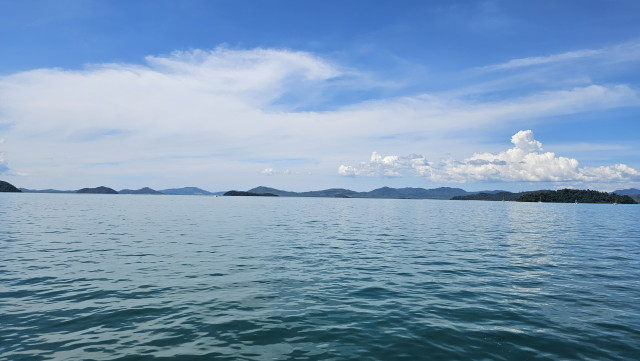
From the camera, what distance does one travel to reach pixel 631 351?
563 inches

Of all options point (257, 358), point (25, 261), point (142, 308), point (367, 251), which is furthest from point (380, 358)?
point (25, 261)

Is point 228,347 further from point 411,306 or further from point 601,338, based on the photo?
point 601,338

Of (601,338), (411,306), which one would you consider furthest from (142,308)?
(601,338)

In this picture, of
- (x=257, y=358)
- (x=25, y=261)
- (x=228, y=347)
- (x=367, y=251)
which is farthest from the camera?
(x=367, y=251)

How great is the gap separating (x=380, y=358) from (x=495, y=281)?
1668cm

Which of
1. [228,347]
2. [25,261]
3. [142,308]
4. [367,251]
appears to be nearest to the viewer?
[228,347]

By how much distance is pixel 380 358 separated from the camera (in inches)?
526

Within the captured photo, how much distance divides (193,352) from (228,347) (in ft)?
4.49

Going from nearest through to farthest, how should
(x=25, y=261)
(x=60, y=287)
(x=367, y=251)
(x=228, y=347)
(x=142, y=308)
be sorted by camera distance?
(x=228, y=347)
(x=142, y=308)
(x=60, y=287)
(x=25, y=261)
(x=367, y=251)

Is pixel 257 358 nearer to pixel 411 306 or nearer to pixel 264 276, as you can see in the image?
pixel 411 306

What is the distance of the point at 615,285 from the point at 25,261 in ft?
160

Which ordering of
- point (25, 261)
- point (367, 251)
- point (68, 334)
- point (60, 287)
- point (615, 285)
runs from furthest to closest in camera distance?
point (367, 251) < point (25, 261) < point (615, 285) < point (60, 287) < point (68, 334)

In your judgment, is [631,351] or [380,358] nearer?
[380,358]

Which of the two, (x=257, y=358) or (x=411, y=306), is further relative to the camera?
(x=411, y=306)
